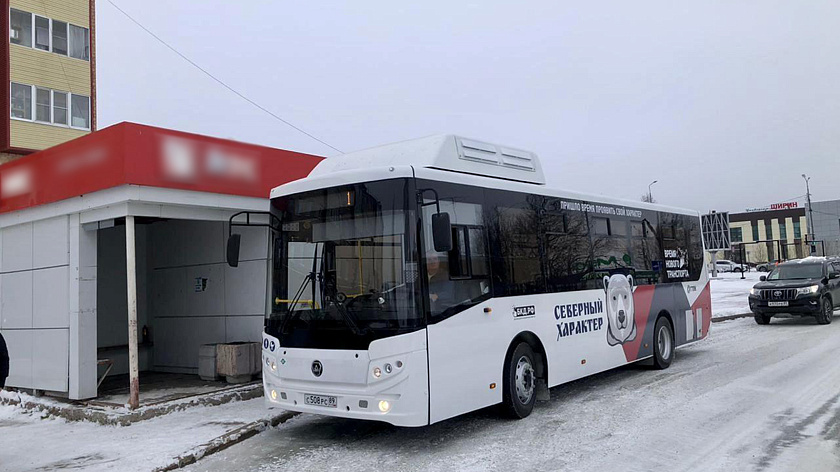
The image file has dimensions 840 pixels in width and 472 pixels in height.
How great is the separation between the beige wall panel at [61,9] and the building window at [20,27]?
0.78 feet

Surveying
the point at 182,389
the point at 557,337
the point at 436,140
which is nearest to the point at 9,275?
the point at 182,389

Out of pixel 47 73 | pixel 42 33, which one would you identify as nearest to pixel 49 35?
pixel 42 33

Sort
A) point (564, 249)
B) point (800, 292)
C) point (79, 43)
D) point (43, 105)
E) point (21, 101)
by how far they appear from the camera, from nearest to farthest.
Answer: point (564, 249)
point (800, 292)
point (21, 101)
point (43, 105)
point (79, 43)

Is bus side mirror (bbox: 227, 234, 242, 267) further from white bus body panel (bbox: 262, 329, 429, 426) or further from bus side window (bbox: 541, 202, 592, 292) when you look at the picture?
bus side window (bbox: 541, 202, 592, 292)

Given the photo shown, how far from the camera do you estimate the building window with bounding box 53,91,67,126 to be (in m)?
23.9

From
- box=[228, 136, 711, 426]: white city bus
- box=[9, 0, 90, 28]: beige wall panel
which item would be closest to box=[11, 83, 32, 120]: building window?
box=[9, 0, 90, 28]: beige wall panel

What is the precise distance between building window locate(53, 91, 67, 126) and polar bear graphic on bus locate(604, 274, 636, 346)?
22181 mm

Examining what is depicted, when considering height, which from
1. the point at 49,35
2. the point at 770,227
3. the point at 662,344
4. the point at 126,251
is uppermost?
the point at 49,35

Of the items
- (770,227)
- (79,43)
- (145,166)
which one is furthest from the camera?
(770,227)

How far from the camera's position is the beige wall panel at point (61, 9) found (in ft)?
79.1

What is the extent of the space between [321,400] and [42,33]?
78.7ft

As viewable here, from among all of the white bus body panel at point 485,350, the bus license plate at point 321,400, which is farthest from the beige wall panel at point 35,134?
the white bus body panel at point 485,350

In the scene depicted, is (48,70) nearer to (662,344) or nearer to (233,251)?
(233,251)

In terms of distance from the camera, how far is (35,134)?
2327cm
